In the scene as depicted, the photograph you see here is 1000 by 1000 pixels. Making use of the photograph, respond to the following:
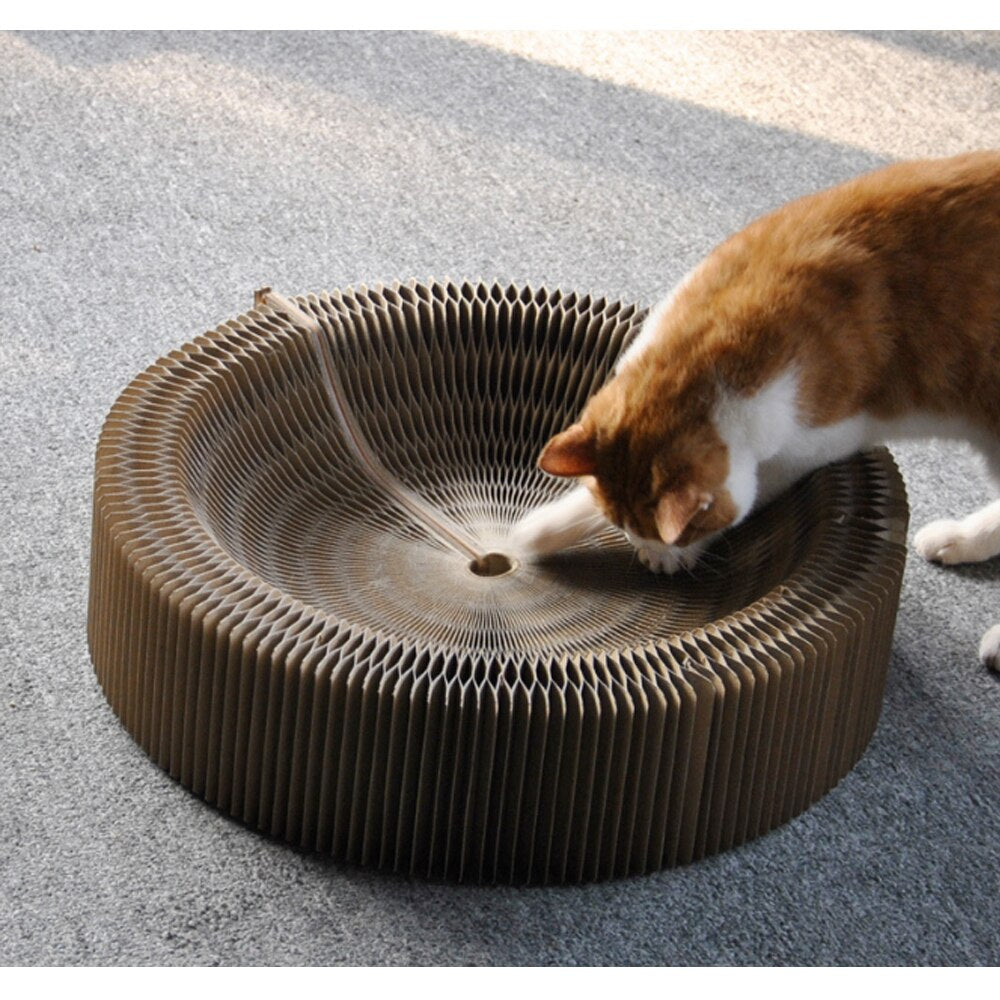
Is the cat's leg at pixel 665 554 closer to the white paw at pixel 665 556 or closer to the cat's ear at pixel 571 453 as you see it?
the white paw at pixel 665 556

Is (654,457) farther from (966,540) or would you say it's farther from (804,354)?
(966,540)

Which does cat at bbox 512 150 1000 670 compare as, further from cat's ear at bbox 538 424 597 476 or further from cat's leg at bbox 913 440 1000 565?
cat's leg at bbox 913 440 1000 565

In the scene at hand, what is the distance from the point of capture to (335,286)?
2.51m

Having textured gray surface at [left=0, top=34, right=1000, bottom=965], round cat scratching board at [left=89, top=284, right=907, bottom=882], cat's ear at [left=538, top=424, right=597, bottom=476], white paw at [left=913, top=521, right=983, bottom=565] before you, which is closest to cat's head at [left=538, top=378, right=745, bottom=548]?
cat's ear at [left=538, top=424, right=597, bottom=476]

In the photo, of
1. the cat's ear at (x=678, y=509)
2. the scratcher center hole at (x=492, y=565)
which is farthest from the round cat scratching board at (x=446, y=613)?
the cat's ear at (x=678, y=509)

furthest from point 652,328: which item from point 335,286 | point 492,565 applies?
point 335,286

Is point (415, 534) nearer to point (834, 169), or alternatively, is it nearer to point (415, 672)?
point (415, 672)

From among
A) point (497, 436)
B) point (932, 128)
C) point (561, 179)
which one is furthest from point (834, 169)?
point (497, 436)

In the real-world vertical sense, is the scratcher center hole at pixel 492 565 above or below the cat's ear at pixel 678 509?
below

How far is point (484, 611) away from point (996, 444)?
0.62 m

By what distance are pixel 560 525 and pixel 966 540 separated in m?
0.58

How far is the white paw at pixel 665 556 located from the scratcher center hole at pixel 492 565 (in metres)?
0.15

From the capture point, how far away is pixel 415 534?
187 cm

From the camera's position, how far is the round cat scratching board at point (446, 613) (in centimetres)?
144
